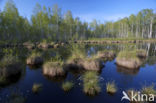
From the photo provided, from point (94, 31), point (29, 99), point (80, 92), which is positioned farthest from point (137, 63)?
point (94, 31)

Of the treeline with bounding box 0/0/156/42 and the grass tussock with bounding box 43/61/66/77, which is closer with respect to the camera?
the grass tussock with bounding box 43/61/66/77

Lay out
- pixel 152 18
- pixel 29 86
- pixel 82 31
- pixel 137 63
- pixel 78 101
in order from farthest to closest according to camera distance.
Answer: pixel 82 31, pixel 152 18, pixel 137 63, pixel 29 86, pixel 78 101

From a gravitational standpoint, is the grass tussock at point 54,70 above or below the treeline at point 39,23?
below

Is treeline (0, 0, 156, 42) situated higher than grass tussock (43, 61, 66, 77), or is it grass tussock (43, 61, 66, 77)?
treeline (0, 0, 156, 42)

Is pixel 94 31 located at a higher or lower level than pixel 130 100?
higher

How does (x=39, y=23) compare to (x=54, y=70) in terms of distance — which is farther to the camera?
(x=39, y=23)

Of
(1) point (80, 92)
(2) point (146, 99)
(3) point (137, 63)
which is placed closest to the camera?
(2) point (146, 99)

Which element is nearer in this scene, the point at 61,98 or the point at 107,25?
the point at 61,98

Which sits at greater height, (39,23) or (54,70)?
(39,23)

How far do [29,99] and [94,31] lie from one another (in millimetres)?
59973

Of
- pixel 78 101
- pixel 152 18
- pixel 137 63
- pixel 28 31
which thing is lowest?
pixel 78 101

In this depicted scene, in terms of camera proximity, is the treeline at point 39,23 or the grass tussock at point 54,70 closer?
the grass tussock at point 54,70

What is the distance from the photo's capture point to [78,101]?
180 inches

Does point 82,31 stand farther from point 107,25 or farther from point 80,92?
point 80,92
